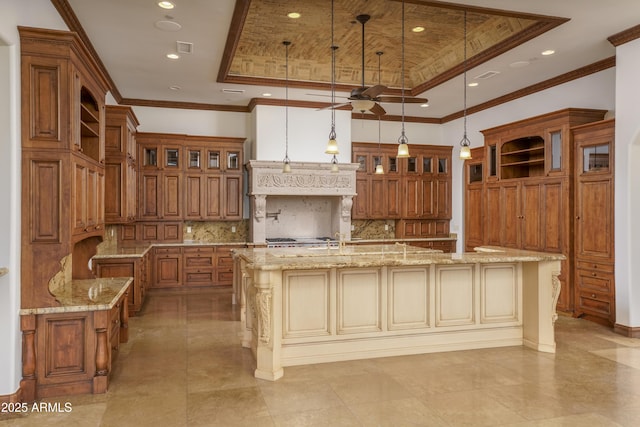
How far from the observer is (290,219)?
895cm

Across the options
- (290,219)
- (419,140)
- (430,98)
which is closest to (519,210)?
(430,98)

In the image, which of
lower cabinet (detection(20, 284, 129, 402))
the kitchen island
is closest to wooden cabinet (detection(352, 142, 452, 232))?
the kitchen island

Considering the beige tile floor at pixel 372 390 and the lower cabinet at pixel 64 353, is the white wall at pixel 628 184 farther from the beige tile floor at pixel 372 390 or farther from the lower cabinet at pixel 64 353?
the lower cabinet at pixel 64 353

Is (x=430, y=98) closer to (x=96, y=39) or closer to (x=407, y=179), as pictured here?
(x=407, y=179)

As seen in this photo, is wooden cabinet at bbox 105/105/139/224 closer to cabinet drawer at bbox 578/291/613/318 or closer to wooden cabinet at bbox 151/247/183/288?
wooden cabinet at bbox 151/247/183/288

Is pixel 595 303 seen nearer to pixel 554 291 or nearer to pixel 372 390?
pixel 554 291

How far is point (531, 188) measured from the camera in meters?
6.87

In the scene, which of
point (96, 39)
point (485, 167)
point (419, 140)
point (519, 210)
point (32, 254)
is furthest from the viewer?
point (419, 140)

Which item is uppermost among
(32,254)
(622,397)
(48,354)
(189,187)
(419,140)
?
(419,140)

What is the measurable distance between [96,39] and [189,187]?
10.9ft

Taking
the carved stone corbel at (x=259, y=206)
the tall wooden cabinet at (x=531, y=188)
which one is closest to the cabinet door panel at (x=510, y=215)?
the tall wooden cabinet at (x=531, y=188)

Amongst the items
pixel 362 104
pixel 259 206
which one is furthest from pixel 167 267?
pixel 362 104

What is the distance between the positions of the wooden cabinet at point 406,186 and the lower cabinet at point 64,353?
6.08m

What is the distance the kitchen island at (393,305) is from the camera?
414 centimetres
